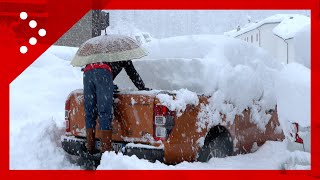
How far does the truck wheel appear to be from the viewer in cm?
509

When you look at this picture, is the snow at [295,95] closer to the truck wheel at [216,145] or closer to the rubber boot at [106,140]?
the truck wheel at [216,145]

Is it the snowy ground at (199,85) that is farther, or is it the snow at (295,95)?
the snowy ground at (199,85)

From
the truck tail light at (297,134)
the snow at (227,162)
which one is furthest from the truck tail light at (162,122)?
the truck tail light at (297,134)

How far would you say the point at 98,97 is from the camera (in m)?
5.02

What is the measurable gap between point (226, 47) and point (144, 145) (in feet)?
6.71

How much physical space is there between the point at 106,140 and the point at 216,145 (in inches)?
54.0

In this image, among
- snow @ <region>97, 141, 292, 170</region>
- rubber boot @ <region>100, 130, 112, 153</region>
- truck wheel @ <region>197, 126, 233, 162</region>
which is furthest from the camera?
truck wheel @ <region>197, 126, 233, 162</region>

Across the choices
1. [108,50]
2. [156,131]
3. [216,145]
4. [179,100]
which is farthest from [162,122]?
[108,50]

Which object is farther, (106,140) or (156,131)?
(106,140)

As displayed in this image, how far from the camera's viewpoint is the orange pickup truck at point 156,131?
181 inches

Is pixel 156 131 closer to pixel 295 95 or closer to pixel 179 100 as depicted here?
pixel 179 100

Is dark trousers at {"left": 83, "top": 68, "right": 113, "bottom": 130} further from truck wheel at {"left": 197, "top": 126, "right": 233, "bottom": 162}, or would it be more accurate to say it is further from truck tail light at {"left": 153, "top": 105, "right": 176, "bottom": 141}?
truck wheel at {"left": 197, "top": 126, "right": 233, "bottom": 162}

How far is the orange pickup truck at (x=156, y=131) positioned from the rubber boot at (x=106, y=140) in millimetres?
64

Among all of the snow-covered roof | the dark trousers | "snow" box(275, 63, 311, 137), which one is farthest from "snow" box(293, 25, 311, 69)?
the snow-covered roof
